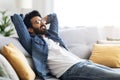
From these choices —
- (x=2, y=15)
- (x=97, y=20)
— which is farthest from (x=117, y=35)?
(x=2, y=15)

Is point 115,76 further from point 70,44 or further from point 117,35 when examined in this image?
point 117,35

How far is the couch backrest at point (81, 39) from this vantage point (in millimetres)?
2982

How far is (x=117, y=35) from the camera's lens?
3412 millimetres

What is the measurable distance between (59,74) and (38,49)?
0.32m

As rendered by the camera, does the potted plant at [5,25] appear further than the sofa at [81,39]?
Yes

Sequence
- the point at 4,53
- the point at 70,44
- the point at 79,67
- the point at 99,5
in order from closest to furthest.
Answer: the point at 4,53 < the point at 79,67 < the point at 70,44 < the point at 99,5

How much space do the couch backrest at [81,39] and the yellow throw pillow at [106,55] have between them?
0.10 metres

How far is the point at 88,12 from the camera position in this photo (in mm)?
3613

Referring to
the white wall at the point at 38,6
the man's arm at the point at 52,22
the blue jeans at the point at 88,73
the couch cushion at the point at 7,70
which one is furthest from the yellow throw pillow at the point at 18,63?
the white wall at the point at 38,6

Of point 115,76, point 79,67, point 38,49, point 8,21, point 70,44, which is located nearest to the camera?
point 115,76

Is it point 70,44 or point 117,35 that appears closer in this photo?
point 70,44

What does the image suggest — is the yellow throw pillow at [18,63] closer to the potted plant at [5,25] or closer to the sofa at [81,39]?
the sofa at [81,39]

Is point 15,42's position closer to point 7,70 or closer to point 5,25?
point 7,70

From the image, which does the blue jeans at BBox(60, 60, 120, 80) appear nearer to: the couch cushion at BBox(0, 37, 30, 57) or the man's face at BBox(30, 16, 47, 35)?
the couch cushion at BBox(0, 37, 30, 57)
